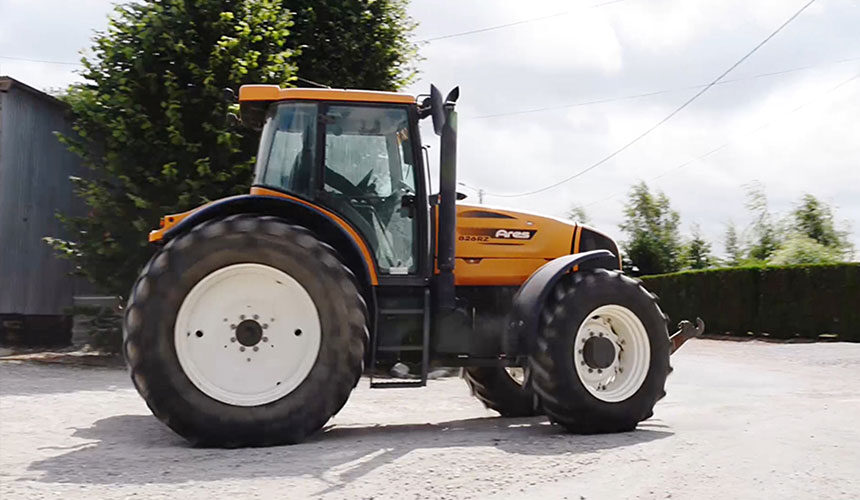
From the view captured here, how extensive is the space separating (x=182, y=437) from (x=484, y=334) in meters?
2.31

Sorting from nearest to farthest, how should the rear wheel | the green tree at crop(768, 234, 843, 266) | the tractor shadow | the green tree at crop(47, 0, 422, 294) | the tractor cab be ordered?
the tractor shadow, the tractor cab, the rear wheel, the green tree at crop(47, 0, 422, 294), the green tree at crop(768, 234, 843, 266)

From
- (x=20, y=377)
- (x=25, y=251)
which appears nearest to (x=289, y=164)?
(x=20, y=377)

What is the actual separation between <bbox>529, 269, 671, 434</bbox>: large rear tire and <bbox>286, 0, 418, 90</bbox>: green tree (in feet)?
33.1

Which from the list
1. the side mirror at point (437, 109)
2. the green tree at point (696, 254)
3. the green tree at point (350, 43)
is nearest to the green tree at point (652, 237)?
the green tree at point (696, 254)

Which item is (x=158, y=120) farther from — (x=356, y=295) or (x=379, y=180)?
(x=356, y=295)

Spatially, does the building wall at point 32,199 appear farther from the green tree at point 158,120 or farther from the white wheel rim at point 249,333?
the white wheel rim at point 249,333

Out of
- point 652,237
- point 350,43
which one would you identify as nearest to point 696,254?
point 652,237

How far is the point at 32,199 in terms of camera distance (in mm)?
14539

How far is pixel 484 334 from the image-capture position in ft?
22.1

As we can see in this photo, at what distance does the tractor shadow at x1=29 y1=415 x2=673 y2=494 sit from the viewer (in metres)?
Answer: 4.78

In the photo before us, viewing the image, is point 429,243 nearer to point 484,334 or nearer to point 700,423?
point 484,334

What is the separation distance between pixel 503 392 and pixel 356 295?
2.44 metres

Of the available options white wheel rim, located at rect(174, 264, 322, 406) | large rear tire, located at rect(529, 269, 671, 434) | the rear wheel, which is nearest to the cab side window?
white wheel rim, located at rect(174, 264, 322, 406)

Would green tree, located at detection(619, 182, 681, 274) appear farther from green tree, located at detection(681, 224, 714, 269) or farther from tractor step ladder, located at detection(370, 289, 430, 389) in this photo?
tractor step ladder, located at detection(370, 289, 430, 389)
